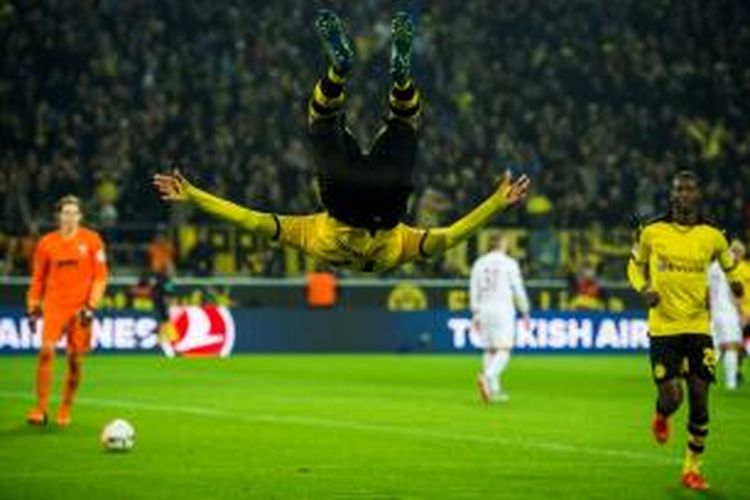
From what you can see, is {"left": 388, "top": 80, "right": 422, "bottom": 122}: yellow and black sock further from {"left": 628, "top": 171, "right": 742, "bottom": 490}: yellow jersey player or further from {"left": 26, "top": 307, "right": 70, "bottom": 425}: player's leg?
{"left": 26, "top": 307, "right": 70, "bottom": 425}: player's leg

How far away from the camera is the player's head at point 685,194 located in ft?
52.4

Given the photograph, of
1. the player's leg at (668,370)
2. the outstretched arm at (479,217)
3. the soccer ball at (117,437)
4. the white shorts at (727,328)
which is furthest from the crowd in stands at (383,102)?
the outstretched arm at (479,217)

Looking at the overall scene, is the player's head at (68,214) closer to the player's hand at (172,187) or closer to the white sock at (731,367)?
the player's hand at (172,187)

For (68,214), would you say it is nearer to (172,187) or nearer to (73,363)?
(73,363)

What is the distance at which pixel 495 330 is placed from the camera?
1043 inches

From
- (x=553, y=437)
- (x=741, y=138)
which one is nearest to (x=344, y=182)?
(x=553, y=437)

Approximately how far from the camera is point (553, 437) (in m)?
21.0

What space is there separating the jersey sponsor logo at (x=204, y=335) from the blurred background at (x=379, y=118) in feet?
2.07

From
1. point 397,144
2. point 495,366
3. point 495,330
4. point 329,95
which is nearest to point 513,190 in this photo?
point 397,144

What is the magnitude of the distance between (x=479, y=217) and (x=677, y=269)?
3.21m

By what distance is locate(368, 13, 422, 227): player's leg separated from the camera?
1435 cm

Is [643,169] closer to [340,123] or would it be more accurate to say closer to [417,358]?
[417,358]

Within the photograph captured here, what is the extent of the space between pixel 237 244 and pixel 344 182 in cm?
2287

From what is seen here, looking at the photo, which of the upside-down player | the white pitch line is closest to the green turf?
the white pitch line
